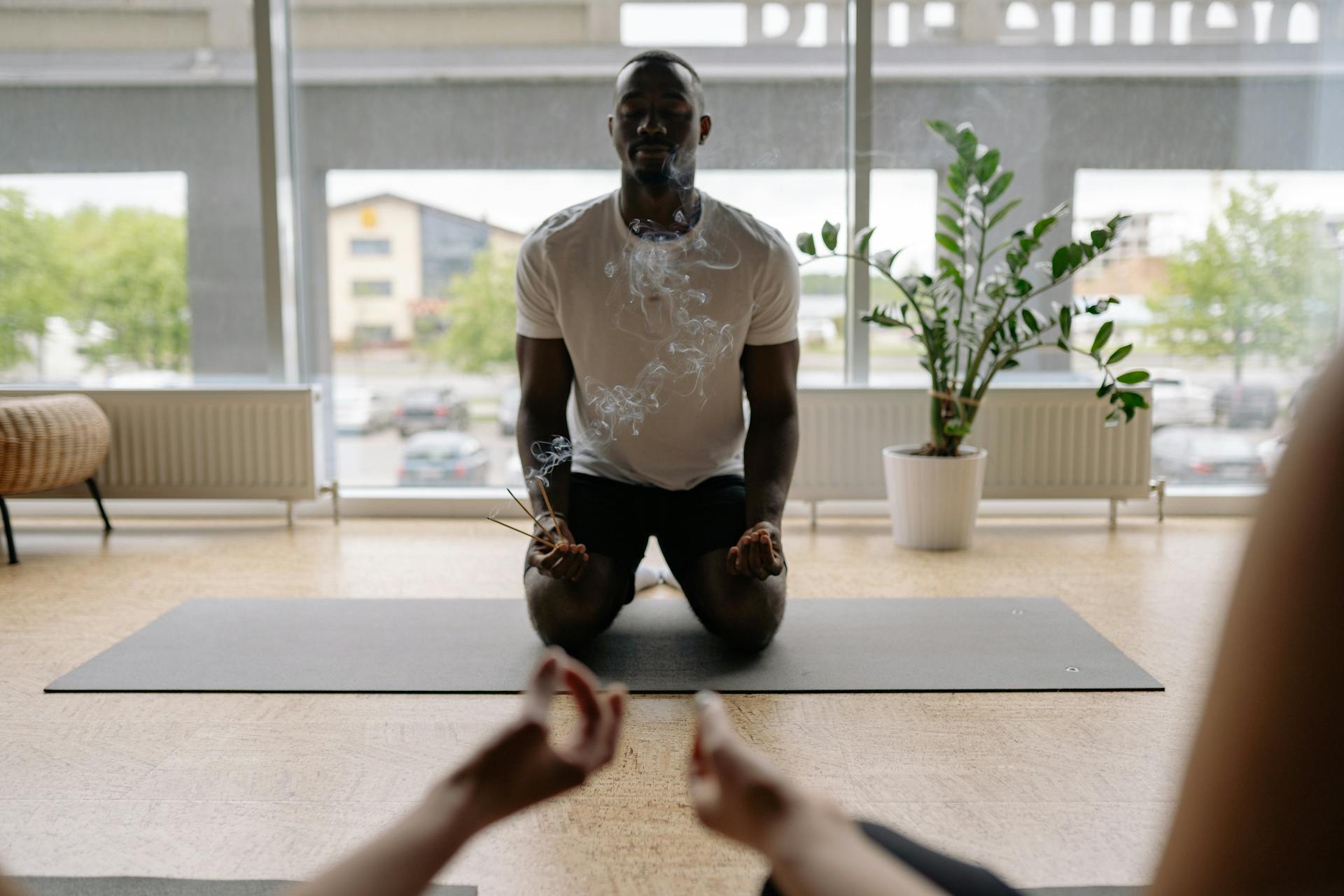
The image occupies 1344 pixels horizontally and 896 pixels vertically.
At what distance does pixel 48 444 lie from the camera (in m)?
3.70

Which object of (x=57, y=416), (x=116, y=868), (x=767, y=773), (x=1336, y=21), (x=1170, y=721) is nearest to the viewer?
(x=767, y=773)

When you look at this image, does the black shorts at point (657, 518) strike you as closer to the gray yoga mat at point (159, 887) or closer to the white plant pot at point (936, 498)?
the gray yoga mat at point (159, 887)

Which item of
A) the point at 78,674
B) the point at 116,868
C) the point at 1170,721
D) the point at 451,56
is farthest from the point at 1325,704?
the point at 451,56

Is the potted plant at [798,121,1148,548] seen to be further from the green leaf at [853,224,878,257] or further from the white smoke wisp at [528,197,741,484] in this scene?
the white smoke wisp at [528,197,741,484]

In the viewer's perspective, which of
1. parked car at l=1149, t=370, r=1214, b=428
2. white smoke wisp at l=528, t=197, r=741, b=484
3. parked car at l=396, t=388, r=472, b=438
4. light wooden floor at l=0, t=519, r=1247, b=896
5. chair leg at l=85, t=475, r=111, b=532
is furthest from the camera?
parked car at l=396, t=388, r=472, b=438

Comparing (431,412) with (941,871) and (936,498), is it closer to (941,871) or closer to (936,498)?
(936,498)

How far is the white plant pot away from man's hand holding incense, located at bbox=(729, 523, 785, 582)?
4.79ft

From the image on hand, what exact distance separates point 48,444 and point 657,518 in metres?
2.28

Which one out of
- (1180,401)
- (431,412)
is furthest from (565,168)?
(1180,401)

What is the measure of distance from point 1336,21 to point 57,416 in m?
4.76

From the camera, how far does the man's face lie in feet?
8.21

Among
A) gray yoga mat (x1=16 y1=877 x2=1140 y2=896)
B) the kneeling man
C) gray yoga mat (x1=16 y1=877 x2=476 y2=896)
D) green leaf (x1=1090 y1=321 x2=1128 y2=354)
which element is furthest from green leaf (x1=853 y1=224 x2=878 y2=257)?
gray yoga mat (x1=16 y1=877 x2=476 y2=896)

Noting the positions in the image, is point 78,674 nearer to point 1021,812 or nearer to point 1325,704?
point 1021,812

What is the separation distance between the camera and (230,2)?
4.29 m
